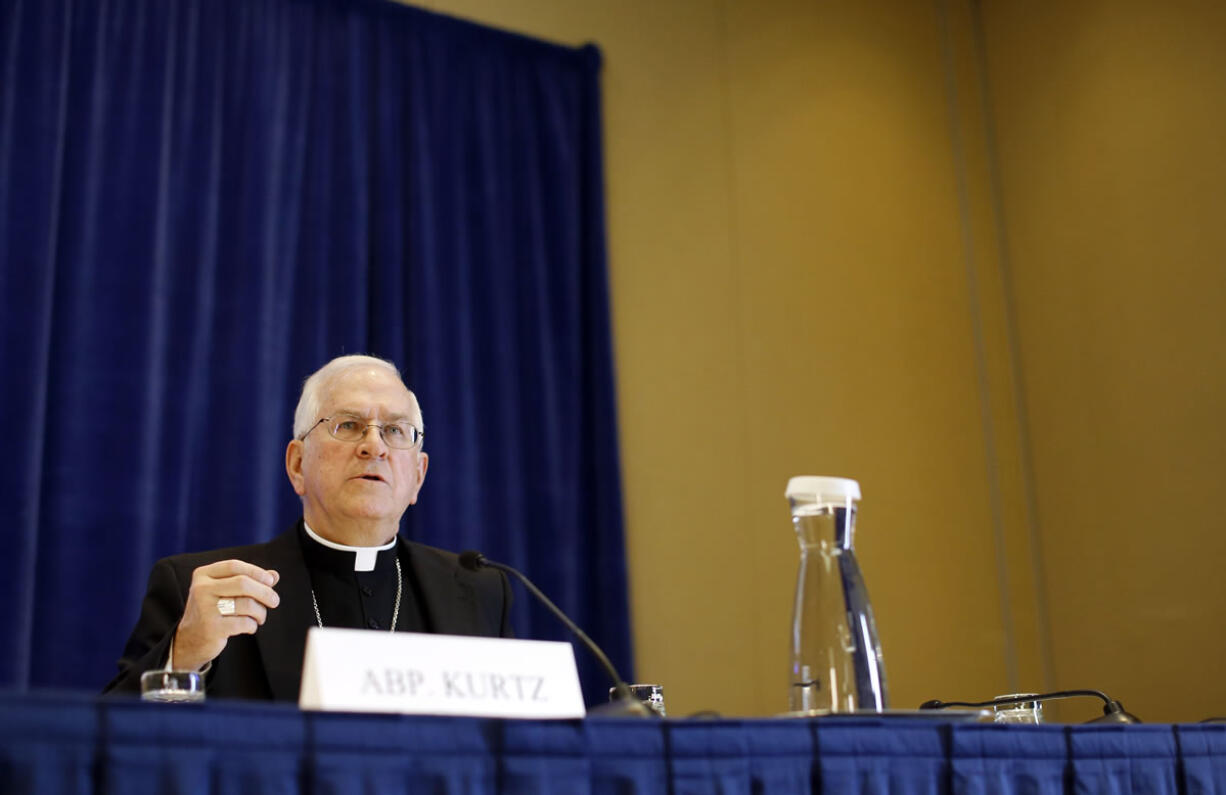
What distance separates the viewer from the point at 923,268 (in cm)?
483

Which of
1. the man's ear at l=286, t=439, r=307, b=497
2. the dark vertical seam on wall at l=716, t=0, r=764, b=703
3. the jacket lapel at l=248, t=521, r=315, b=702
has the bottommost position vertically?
the jacket lapel at l=248, t=521, r=315, b=702

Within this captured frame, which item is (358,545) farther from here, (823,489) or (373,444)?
(823,489)

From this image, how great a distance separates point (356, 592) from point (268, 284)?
46.5 inches

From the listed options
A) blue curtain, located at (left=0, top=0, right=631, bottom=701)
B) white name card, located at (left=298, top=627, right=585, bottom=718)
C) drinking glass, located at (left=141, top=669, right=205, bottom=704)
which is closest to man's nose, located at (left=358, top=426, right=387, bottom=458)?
blue curtain, located at (left=0, top=0, right=631, bottom=701)

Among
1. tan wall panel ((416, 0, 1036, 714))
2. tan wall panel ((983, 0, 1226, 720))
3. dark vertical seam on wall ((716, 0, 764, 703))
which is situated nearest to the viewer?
tan wall panel ((983, 0, 1226, 720))

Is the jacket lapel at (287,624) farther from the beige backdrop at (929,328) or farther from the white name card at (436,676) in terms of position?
the beige backdrop at (929,328)

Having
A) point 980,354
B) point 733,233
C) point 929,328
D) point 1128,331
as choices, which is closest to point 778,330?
point 733,233

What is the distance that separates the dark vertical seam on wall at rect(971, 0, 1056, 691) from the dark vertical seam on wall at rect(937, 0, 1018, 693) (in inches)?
3.8

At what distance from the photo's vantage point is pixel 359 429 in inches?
104

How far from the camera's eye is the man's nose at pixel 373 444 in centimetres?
261

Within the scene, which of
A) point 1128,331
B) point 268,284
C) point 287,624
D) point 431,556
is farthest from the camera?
point 1128,331

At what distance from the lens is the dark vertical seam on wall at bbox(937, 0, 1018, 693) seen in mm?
4559

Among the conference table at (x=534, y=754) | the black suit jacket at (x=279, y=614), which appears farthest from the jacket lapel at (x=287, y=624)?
the conference table at (x=534, y=754)

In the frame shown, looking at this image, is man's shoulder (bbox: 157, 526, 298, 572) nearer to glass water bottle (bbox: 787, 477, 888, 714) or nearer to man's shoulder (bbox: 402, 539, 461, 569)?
man's shoulder (bbox: 402, 539, 461, 569)
